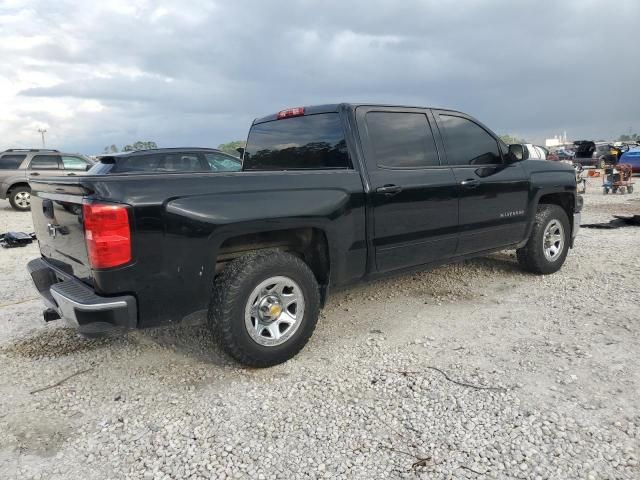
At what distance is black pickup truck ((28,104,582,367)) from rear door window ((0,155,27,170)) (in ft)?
40.1

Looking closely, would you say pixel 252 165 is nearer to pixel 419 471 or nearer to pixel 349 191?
pixel 349 191

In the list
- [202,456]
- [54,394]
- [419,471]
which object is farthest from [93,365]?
[419,471]

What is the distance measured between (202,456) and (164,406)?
25.4 inches

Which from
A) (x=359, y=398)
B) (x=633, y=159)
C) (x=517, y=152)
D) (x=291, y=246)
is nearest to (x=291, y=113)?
(x=291, y=246)

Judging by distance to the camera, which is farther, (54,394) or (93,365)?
(93,365)

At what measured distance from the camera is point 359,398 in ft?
10.0

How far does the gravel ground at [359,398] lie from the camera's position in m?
2.46

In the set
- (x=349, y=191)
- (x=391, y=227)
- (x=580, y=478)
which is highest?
(x=349, y=191)

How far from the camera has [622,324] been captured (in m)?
4.05

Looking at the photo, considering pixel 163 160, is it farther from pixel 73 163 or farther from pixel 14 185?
pixel 14 185

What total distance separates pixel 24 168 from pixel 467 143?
13819mm

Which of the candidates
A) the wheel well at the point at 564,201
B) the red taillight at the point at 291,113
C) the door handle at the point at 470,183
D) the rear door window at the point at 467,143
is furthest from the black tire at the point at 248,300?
the wheel well at the point at 564,201

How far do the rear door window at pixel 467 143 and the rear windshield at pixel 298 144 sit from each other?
3.90 ft

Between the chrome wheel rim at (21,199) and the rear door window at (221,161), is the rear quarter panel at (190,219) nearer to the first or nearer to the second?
the rear door window at (221,161)
